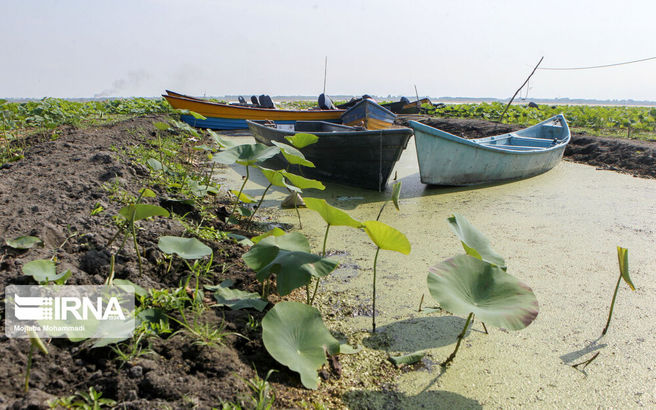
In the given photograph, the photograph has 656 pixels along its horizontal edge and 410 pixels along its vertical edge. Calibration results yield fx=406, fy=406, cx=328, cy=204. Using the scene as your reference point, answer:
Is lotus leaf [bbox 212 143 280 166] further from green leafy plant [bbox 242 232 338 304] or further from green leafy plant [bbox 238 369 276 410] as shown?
green leafy plant [bbox 238 369 276 410]

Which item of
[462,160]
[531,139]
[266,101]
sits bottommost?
[462,160]

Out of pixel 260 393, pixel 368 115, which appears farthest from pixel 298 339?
pixel 368 115

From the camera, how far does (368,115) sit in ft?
25.8

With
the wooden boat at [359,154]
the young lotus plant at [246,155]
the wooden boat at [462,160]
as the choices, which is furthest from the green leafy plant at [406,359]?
the wooden boat at [462,160]

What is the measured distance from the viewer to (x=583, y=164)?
591 centimetres

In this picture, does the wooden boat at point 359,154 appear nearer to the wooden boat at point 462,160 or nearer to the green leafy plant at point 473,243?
the wooden boat at point 462,160

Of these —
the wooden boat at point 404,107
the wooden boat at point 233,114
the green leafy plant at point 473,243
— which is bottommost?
the green leafy plant at point 473,243

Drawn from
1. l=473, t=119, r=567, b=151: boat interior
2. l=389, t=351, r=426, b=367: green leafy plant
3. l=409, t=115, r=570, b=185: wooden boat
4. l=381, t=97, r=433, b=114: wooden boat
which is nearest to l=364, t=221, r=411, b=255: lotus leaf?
l=389, t=351, r=426, b=367: green leafy plant

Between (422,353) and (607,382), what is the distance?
2.02ft

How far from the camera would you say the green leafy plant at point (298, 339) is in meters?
1.16

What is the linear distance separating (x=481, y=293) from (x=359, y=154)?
2929 millimetres

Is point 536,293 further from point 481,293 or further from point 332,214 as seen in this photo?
point 332,214

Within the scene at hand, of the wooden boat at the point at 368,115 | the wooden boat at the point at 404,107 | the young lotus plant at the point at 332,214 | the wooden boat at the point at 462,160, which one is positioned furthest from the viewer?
the wooden boat at the point at 404,107

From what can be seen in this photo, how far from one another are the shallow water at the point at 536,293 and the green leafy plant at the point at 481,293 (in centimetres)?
19
